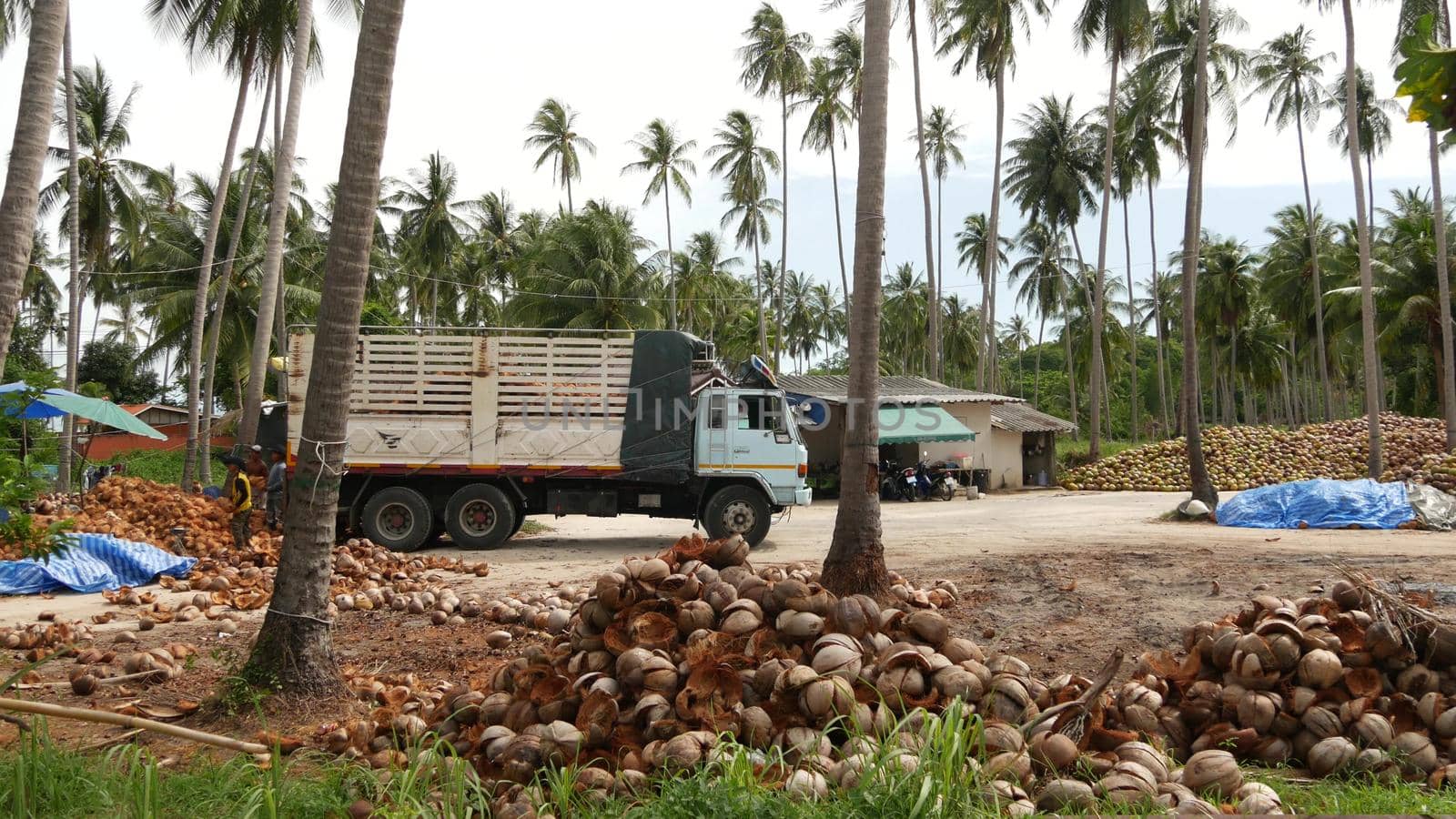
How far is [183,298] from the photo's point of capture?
103 feet

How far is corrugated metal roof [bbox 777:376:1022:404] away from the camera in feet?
101

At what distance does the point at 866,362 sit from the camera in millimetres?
7426

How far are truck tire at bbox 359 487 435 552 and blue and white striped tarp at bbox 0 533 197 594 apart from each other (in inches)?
107

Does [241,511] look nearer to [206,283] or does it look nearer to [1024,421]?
[206,283]

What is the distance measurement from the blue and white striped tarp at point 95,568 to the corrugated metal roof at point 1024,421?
26231mm

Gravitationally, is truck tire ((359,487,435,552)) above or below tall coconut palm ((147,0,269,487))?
below

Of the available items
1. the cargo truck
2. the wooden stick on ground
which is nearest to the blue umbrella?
the cargo truck

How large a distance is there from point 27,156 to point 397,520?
859cm

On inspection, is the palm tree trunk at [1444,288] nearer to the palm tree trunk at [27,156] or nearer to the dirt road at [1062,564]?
the dirt road at [1062,564]

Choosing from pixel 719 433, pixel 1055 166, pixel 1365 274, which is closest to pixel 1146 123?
pixel 1055 166

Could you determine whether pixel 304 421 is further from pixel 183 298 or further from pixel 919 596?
pixel 183 298

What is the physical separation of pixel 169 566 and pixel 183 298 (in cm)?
2381

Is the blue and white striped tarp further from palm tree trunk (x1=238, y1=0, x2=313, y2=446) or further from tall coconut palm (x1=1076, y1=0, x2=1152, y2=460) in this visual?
tall coconut palm (x1=1076, y1=0, x2=1152, y2=460)

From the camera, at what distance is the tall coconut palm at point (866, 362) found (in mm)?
7211
